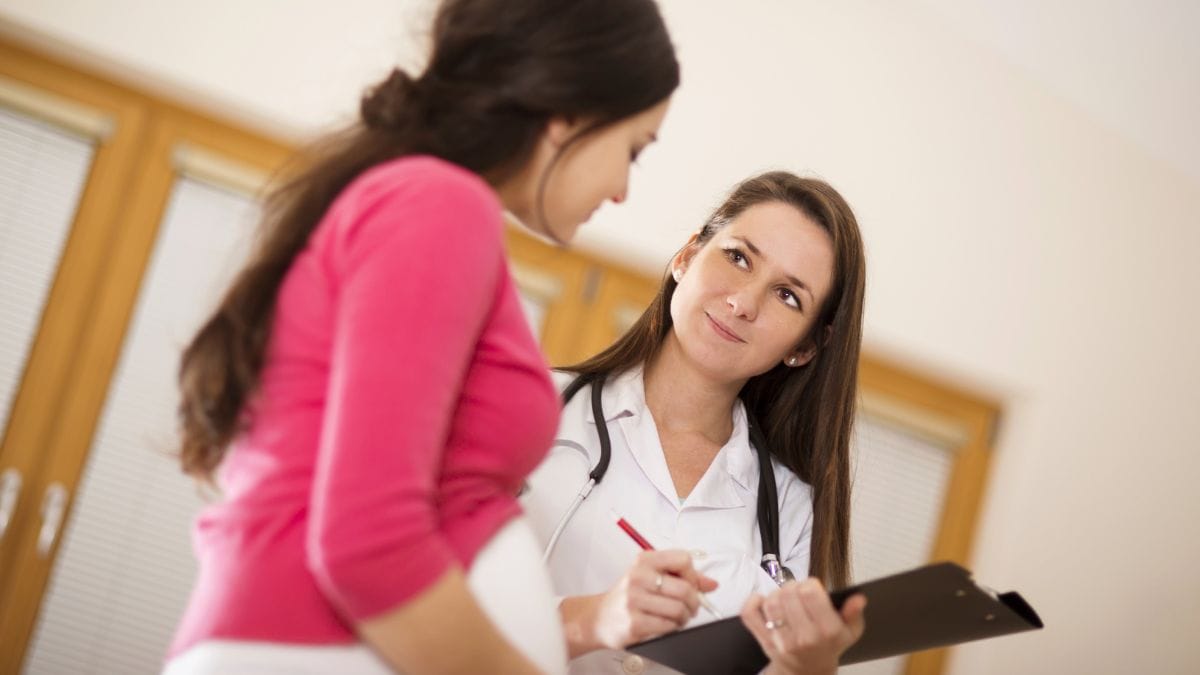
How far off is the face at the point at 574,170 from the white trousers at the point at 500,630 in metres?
0.26

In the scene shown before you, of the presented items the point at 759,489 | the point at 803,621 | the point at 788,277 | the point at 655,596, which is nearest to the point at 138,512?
the point at 759,489

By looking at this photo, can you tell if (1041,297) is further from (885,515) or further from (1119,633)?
(1119,633)

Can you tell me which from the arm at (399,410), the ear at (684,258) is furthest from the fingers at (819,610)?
the ear at (684,258)

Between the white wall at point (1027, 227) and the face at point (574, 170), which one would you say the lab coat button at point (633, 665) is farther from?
the white wall at point (1027, 227)

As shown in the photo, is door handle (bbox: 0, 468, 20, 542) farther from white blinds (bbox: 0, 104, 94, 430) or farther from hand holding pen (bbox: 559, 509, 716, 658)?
hand holding pen (bbox: 559, 509, 716, 658)

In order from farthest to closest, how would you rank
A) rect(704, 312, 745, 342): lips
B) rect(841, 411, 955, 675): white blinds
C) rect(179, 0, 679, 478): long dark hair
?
rect(841, 411, 955, 675): white blinds → rect(704, 312, 745, 342): lips → rect(179, 0, 679, 478): long dark hair

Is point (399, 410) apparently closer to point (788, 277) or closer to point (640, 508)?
point (640, 508)

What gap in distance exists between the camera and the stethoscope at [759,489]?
5.04 feet

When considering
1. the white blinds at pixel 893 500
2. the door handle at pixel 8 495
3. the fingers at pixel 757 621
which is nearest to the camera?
the fingers at pixel 757 621

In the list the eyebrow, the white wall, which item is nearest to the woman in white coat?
the eyebrow

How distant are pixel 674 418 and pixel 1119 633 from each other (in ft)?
8.72

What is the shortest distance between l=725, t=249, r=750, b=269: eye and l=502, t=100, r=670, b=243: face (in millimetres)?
725

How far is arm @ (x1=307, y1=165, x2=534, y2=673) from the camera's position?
2.35ft

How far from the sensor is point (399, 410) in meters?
0.72
